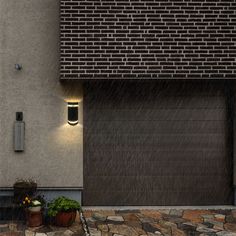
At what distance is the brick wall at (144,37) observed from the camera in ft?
26.0

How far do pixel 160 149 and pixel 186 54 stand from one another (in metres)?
2.78

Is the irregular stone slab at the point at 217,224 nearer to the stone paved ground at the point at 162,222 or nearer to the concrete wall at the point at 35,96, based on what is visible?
the stone paved ground at the point at 162,222

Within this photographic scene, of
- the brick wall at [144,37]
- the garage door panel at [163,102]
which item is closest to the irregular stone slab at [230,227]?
the garage door panel at [163,102]

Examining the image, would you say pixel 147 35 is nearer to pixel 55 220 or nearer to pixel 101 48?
pixel 101 48

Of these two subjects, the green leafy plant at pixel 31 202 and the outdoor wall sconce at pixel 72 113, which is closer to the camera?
the green leafy plant at pixel 31 202

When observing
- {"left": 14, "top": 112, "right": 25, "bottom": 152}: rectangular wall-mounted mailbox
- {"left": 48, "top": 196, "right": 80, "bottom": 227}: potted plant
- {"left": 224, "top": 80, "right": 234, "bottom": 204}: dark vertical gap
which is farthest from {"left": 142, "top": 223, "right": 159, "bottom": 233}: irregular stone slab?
{"left": 14, "top": 112, "right": 25, "bottom": 152}: rectangular wall-mounted mailbox

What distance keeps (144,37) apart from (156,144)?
3.03 metres

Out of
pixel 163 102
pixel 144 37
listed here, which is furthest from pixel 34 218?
pixel 144 37

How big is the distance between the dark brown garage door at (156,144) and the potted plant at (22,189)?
154 cm

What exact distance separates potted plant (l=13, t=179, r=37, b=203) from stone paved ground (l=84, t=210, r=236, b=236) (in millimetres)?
1509

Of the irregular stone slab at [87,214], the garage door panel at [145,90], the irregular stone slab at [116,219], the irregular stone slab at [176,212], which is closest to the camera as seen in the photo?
the irregular stone slab at [116,219]

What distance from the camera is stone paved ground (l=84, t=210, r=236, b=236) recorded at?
691 centimetres

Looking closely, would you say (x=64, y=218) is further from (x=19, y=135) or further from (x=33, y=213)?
(x=19, y=135)

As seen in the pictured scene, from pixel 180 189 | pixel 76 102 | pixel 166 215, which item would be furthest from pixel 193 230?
pixel 76 102
